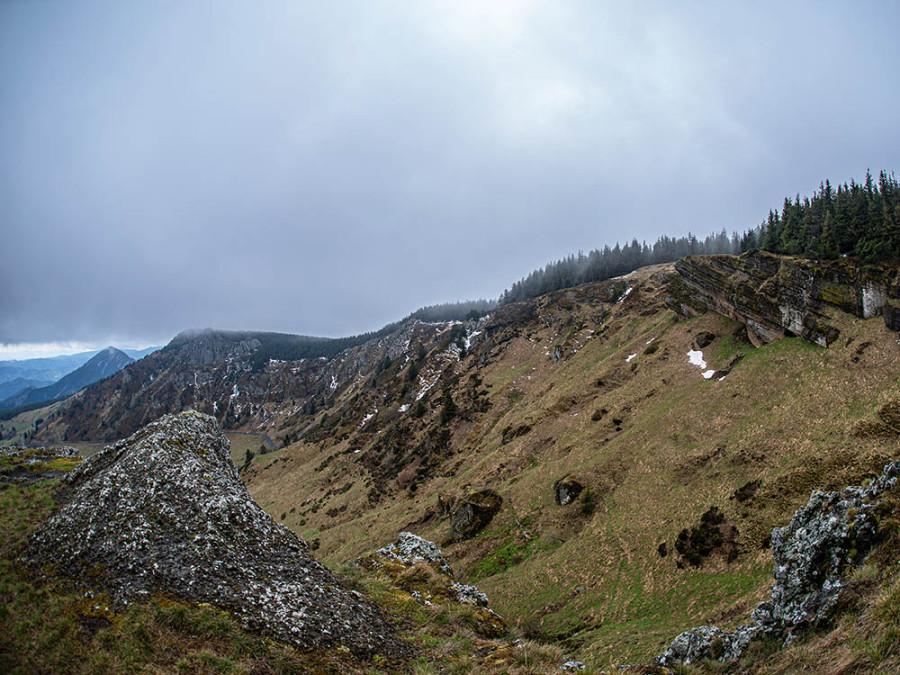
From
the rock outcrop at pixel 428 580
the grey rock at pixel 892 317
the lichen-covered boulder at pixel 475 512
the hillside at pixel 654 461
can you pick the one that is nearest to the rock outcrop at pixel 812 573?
the hillside at pixel 654 461

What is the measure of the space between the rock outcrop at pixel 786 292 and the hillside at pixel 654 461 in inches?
7.5

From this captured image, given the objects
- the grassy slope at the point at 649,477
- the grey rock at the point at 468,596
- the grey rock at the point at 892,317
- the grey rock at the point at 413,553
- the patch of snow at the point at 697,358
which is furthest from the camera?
the patch of snow at the point at 697,358

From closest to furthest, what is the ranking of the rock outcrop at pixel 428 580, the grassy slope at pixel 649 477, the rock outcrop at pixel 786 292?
the rock outcrop at pixel 428 580 < the grassy slope at pixel 649 477 < the rock outcrop at pixel 786 292

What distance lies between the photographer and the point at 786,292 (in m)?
39.3

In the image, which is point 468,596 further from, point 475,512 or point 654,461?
point 654,461

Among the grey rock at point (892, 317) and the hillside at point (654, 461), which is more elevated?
the grey rock at point (892, 317)

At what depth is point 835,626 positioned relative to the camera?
326 inches

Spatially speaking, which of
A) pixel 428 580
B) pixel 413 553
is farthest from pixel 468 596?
pixel 413 553

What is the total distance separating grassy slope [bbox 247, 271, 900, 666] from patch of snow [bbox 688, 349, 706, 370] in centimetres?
81

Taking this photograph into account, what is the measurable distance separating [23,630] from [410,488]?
54.1 m

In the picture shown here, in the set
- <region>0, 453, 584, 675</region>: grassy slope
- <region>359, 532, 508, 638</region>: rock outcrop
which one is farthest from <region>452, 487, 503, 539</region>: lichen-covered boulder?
<region>0, 453, 584, 675</region>: grassy slope

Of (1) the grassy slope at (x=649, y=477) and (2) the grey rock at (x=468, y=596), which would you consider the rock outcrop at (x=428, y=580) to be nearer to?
(2) the grey rock at (x=468, y=596)

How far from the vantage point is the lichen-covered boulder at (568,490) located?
3350 cm

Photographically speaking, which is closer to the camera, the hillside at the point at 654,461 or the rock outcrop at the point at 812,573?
the rock outcrop at the point at 812,573
